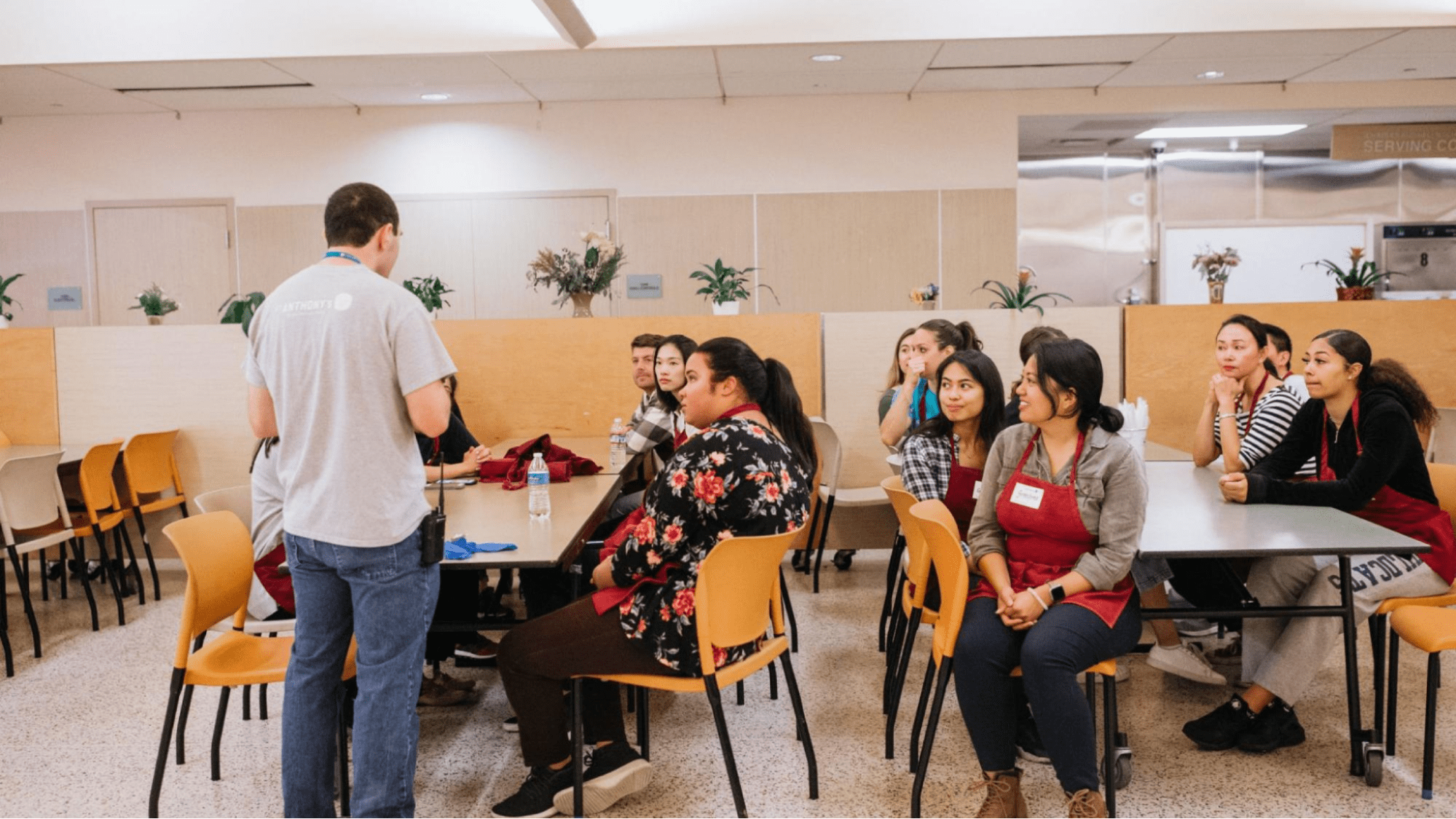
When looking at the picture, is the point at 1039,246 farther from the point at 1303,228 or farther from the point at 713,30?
the point at 713,30

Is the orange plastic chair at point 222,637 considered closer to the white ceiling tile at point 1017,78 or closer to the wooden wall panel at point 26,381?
the wooden wall panel at point 26,381

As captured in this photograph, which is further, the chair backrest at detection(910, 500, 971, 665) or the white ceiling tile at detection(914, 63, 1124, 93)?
the white ceiling tile at detection(914, 63, 1124, 93)

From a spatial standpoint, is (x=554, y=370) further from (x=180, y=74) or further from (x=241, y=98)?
(x=241, y=98)

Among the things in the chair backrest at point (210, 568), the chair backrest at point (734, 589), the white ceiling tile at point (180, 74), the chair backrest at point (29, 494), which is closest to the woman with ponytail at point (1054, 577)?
the chair backrest at point (734, 589)

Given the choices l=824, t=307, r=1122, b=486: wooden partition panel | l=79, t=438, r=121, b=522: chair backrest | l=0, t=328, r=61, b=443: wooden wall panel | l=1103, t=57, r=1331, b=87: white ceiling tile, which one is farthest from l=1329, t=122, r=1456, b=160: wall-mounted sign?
l=0, t=328, r=61, b=443: wooden wall panel

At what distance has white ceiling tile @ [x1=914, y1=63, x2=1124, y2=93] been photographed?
276 inches

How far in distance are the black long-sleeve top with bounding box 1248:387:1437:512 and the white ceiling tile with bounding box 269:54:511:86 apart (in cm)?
509

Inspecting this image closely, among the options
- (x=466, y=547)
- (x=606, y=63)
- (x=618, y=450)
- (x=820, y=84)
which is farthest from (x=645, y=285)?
(x=466, y=547)

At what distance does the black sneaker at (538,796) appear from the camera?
266cm

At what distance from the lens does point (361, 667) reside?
7.51ft

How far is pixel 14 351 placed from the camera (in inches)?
218

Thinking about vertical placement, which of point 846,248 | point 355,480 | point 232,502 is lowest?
point 232,502

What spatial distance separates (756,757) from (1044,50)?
16.6 feet

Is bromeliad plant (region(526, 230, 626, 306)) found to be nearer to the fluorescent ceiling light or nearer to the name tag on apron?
the name tag on apron
